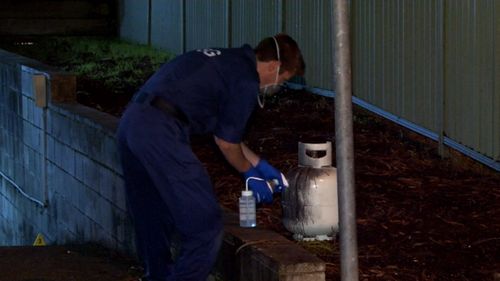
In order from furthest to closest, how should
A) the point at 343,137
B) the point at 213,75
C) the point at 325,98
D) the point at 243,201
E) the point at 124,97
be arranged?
the point at 124,97
the point at 325,98
the point at 243,201
the point at 213,75
the point at 343,137

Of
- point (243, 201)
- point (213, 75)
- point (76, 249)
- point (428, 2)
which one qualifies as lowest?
point (76, 249)

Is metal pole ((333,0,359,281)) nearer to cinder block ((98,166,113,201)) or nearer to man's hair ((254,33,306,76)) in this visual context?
man's hair ((254,33,306,76))

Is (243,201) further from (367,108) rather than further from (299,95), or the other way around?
(299,95)

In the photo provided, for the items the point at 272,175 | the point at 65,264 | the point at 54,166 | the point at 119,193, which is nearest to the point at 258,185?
the point at 272,175

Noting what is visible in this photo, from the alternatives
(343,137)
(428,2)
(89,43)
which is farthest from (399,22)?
(89,43)

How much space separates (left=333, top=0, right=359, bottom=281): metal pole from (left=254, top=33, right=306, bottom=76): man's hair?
1538mm

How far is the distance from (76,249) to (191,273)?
345 centimetres

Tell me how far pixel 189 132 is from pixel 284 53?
0.65 meters

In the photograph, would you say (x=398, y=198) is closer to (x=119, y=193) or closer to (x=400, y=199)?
(x=400, y=199)

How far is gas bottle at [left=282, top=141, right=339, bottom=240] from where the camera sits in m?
6.70

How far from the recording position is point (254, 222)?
22.1ft

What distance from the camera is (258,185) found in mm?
6363

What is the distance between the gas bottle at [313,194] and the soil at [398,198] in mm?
116

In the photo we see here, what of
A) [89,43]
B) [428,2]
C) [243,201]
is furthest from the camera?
[89,43]
